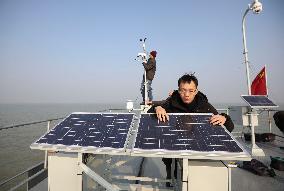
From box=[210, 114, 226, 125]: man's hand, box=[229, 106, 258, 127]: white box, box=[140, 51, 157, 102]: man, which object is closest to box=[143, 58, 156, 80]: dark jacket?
box=[140, 51, 157, 102]: man

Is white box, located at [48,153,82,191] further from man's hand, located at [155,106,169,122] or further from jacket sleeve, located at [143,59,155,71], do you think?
jacket sleeve, located at [143,59,155,71]

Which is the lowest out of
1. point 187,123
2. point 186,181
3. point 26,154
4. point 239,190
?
point 26,154

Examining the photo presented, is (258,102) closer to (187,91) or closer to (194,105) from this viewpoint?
(194,105)

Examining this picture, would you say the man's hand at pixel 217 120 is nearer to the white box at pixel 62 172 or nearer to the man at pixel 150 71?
the white box at pixel 62 172

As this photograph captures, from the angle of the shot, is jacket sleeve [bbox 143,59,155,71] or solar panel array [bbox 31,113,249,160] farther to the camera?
jacket sleeve [bbox 143,59,155,71]

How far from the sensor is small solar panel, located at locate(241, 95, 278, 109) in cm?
843

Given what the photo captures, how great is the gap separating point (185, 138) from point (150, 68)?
996 centimetres

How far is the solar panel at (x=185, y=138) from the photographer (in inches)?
104

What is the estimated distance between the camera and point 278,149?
32.8ft

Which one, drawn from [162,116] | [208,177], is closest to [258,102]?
[162,116]

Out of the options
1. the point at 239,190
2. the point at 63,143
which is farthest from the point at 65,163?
the point at 239,190

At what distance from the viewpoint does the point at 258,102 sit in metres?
8.73

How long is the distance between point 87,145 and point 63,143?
0.37m

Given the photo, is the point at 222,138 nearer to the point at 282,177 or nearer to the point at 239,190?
the point at 239,190
